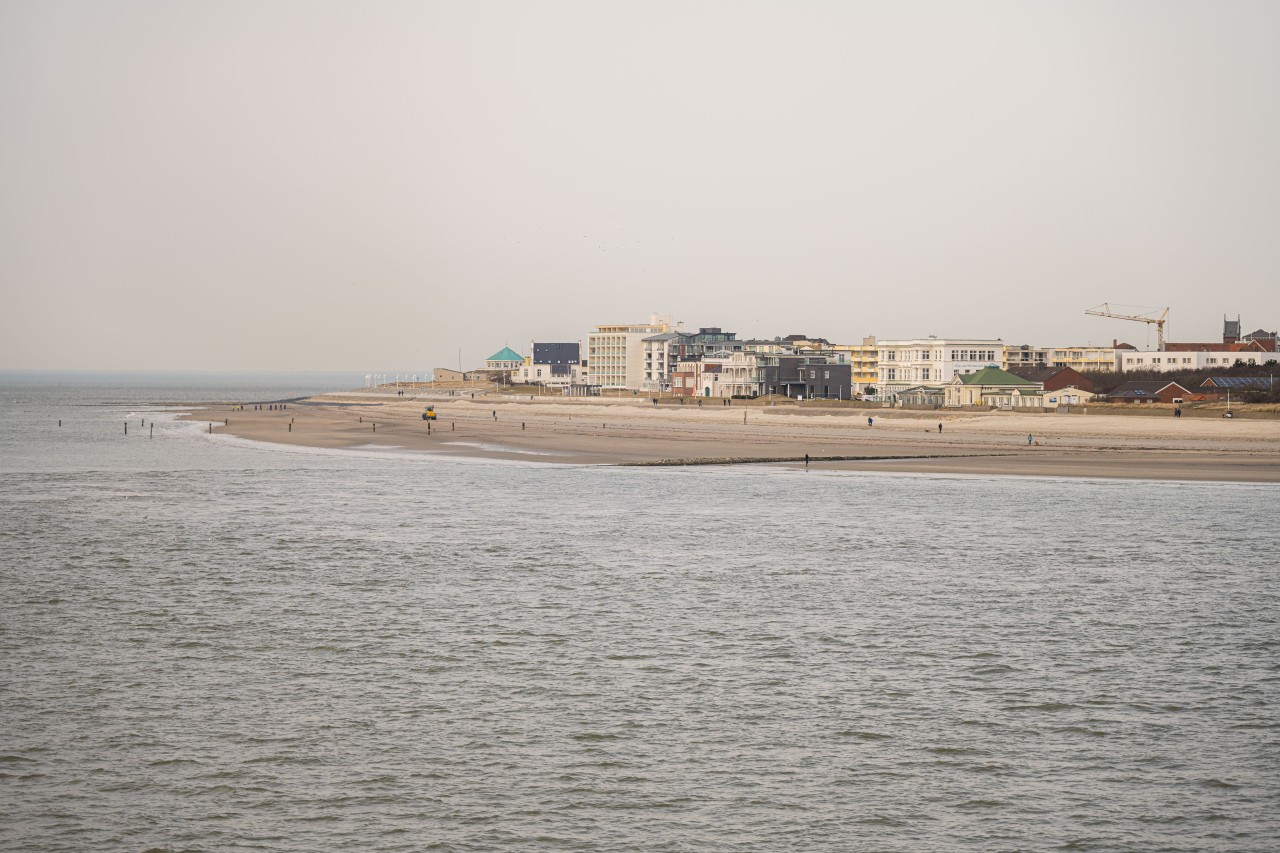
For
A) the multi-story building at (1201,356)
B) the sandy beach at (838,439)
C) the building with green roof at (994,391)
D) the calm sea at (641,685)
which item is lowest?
the calm sea at (641,685)

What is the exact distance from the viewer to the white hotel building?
150m

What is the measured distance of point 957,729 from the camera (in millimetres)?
16891

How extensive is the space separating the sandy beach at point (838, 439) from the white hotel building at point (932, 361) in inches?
1061

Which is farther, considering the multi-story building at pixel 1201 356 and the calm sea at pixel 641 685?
the multi-story building at pixel 1201 356

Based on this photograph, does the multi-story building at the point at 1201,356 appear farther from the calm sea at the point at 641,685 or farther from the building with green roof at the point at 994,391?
the calm sea at the point at 641,685

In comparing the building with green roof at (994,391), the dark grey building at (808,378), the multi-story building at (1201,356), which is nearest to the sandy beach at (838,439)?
the building with green roof at (994,391)

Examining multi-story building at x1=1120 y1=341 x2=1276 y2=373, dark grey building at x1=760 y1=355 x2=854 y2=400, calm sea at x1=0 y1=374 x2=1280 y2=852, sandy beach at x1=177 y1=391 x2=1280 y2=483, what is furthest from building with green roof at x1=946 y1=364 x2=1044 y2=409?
calm sea at x1=0 y1=374 x2=1280 y2=852

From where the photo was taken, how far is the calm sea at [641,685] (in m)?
13.7

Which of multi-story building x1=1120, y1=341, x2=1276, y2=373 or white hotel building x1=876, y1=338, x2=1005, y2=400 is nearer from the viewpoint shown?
white hotel building x1=876, y1=338, x2=1005, y2=400

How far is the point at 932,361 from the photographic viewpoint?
152 metres

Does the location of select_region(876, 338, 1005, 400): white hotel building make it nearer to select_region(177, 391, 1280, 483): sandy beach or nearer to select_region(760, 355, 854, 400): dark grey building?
select_region(760, 355, 854, 400): dark grey building

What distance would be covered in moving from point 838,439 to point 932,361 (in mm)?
69353

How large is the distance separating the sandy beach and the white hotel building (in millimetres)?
26960

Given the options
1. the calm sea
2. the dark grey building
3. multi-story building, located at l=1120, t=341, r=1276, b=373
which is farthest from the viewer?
multi-story building, located at l=1120, t=341, r=1276, b=373
